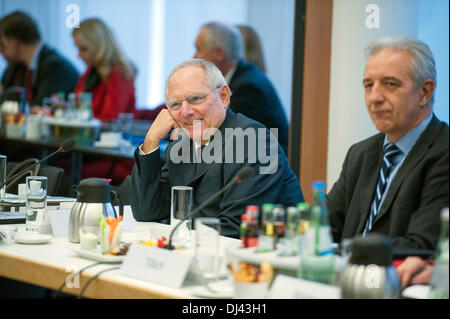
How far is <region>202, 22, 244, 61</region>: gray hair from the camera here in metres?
4.71

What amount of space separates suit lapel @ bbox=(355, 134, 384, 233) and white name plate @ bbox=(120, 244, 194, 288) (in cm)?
66

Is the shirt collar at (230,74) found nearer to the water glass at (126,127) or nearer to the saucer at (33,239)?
the water glass at (126,127)

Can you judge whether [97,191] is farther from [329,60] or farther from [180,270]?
[329,60]

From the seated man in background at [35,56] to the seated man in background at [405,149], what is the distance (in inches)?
212

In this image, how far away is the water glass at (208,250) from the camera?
166cm

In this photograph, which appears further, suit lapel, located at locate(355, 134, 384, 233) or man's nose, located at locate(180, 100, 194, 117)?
man's nose, located at locate(180, 100, 194, 117)

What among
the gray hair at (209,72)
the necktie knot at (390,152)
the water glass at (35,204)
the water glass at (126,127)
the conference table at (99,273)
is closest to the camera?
the conference table at (99,273)

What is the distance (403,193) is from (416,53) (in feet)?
1.31

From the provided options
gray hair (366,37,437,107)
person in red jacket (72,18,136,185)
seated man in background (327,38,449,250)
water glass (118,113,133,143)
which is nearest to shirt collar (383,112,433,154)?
seated man in background (327,38,449,250)

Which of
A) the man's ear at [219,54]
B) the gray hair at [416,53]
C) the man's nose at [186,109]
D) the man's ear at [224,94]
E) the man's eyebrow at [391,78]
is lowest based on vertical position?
the man's nose at [186,109]

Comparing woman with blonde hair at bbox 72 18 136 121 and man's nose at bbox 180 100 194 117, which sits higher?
woman with blonde hair at bbox 72 18 136 121

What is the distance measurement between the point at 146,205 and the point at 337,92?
1.75 m

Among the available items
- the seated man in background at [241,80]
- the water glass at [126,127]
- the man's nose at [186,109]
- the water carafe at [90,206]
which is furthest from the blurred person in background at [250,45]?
the water carafe at [90,206]

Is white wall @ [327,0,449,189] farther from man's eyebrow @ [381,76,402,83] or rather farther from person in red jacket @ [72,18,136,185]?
person in red jacket @ [72,18,136,185]
